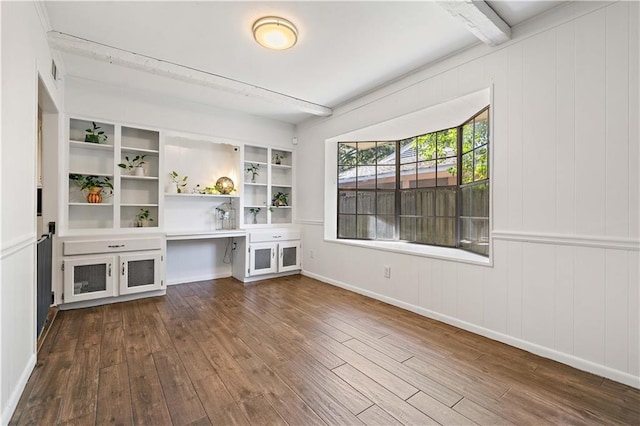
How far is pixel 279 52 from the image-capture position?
9.33 ft

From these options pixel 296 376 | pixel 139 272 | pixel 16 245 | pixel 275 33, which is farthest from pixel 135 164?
pixel 296 376

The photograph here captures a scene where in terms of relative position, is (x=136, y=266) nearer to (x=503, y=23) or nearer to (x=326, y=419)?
(x=326, y=419)

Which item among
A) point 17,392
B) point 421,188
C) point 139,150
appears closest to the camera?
point 17,392

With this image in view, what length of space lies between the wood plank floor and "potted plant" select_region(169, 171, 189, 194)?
6.07 feet

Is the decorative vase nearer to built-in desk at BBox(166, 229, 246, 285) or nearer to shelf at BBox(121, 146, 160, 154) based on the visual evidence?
shelf at BBox(121, 146, 160, 154)

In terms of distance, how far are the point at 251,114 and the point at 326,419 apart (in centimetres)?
425

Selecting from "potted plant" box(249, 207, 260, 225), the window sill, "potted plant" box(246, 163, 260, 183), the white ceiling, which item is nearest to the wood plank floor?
the window sill

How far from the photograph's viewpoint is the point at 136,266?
359cm

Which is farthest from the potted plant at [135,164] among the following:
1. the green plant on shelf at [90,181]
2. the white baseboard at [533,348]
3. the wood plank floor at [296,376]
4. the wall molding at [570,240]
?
the wall molding at [570,240]

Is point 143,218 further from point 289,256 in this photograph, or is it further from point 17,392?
point 17,392

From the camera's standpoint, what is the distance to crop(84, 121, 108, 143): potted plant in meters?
3.58

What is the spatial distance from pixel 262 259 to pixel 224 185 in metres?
1.30

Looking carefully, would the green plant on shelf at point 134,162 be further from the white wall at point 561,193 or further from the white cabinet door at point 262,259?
the white wall at point 561,193

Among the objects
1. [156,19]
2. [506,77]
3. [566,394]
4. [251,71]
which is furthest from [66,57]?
[566,394]
